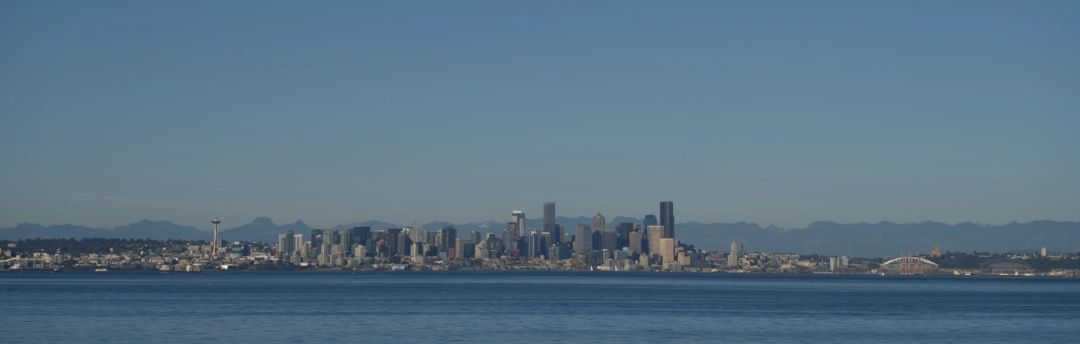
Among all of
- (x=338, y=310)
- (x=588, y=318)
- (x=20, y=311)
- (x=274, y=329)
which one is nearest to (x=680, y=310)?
(x=588, y=318)

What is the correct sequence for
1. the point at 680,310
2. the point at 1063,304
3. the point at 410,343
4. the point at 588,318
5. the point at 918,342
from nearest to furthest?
1. the point at 410,343
2. the point at 918,342
3. the point at 588,318
4. the point at 680,310
5. the point at 1063,304

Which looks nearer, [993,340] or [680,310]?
[993,340]

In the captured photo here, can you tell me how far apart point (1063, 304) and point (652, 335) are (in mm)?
78346

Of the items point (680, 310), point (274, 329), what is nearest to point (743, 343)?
point (274, 329)

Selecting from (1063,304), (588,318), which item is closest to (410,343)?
(588,318)

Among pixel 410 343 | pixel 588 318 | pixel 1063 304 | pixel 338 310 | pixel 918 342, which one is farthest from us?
pixel 1063 304

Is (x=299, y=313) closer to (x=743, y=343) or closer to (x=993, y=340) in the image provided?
(x=743, y=343)

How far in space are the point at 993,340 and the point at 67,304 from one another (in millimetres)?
76208

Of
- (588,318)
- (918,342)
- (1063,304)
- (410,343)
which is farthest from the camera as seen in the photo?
(1063,304)

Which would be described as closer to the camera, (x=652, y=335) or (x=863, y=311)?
(x=652, y=335)

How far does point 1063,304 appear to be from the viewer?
125m

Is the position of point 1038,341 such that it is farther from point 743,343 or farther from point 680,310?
point 680,310

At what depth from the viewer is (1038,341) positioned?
6862 cm

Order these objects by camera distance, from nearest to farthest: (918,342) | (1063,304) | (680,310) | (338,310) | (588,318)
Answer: (918,342) → (588,318) → (338,310) → (680,310) → (1063,304)
